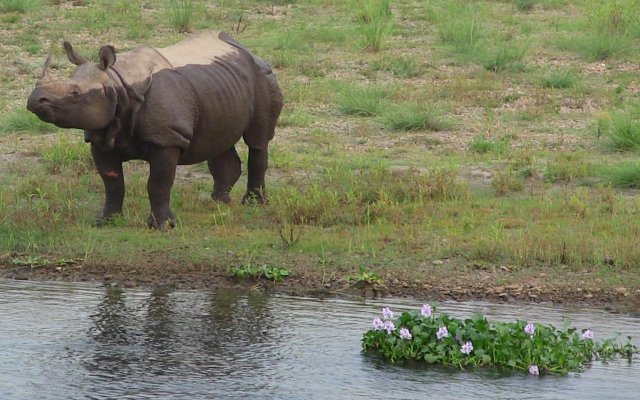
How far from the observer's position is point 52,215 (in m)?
10.6

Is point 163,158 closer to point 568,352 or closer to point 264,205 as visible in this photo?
point 264,205

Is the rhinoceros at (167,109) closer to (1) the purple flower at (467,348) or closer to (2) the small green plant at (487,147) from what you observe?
(2) the small green plant at (487,147)

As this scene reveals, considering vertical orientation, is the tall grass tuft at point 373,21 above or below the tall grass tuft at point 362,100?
above

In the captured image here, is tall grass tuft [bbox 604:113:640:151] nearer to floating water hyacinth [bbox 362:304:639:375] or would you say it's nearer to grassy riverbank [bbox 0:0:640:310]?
grassy riverbank [bbox 0:0:640:310]

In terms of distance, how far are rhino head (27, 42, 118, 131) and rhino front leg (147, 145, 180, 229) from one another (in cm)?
50

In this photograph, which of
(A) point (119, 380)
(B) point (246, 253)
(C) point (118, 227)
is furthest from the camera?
(C) point (118, 227)

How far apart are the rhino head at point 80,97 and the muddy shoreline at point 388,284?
992 millimetres

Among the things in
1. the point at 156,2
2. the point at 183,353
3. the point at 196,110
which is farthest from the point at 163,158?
the point at 156,2

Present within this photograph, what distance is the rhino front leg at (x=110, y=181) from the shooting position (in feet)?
34.5

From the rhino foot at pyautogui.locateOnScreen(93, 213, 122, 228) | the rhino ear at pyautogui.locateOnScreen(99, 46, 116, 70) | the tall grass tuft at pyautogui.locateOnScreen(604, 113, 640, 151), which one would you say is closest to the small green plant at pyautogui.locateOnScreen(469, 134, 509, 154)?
the tall grass tuft at pyautogui.locateOnScreen(604, 113, 640, 151)

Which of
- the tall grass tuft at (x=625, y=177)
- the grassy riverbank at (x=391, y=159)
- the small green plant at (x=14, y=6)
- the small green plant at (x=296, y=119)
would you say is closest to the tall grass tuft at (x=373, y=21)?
the grassy riverbank at (x=391, y=159)

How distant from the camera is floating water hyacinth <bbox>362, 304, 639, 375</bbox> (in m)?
7.64

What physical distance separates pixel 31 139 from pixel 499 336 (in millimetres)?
6848

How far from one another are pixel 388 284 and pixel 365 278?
0.51 ft
